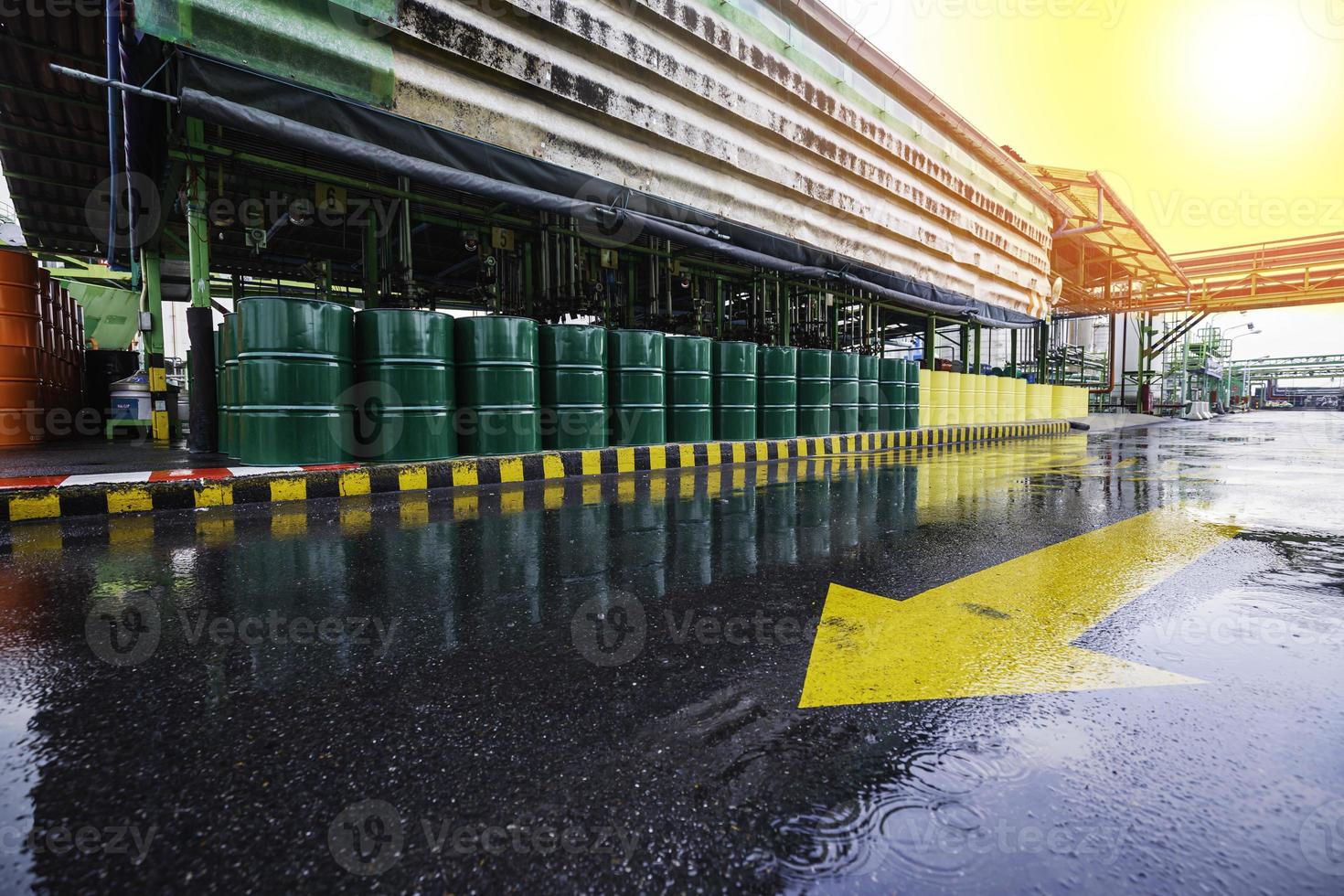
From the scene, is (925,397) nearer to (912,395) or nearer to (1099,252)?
(912,395)

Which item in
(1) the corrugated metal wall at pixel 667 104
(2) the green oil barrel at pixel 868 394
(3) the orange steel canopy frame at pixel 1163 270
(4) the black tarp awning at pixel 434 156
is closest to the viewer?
(4) the black tarp awning at pixel 434 156

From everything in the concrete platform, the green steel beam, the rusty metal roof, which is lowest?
the concrete platform

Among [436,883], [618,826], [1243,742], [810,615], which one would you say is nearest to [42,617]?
[436,883]

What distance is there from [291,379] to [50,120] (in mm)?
7572

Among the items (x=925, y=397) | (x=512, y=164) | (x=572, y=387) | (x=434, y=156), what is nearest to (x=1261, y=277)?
(x=925, y=397)

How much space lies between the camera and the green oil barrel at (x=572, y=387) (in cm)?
610

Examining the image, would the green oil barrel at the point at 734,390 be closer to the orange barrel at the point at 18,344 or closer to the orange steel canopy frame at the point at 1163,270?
the orange barrel at the point at 18,344

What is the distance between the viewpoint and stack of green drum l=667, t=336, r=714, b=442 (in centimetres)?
727

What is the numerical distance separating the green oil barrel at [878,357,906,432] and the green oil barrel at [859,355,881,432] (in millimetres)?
258

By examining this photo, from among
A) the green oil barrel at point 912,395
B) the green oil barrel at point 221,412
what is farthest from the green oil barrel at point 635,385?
the green oil barrel at point 912,395

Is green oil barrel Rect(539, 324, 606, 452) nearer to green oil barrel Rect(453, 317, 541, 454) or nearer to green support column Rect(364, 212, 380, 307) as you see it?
green oil barrel Rect(453, 317, 541, 454)

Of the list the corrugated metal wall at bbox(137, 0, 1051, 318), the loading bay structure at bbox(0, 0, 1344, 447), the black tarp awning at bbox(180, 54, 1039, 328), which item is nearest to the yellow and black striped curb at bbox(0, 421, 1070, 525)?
the loading bay structure at bbox(0, 0, 1344, 447)

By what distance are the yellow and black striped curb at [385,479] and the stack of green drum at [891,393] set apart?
2.35m

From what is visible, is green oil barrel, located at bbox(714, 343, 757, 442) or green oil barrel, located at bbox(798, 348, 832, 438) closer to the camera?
green oil barrel, located at bbox(714, 343, 757, 442)
